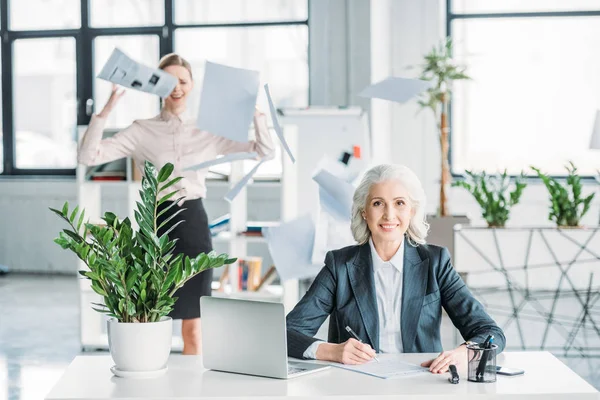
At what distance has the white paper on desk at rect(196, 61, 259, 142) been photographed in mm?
2982

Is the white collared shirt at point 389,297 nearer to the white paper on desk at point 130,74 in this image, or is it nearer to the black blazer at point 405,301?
the black blazer at point 405,301

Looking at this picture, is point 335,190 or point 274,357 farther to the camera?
point 335,190

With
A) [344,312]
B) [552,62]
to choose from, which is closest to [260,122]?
[344,312]

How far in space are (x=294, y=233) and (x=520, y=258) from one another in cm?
302

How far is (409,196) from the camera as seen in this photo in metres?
2.79

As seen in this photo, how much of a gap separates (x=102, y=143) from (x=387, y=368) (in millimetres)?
2326

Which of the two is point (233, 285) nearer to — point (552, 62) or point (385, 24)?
point (385, 24)

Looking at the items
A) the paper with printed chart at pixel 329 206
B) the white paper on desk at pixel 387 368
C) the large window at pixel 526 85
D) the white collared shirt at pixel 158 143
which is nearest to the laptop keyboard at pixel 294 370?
the white paper on desk at pixel 387 368

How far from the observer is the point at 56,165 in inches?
387

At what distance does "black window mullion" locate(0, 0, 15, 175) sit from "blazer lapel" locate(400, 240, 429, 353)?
7.91 meters

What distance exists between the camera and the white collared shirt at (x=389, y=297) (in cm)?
270

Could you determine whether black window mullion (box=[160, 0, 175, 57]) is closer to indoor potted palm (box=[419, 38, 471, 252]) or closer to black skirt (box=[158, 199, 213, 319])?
indoor potted palm (box=[419, 38, 471, 252])

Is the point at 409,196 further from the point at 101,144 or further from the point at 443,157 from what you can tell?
the point at 443,157

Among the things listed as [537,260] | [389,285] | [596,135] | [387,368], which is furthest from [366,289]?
[596,135]
